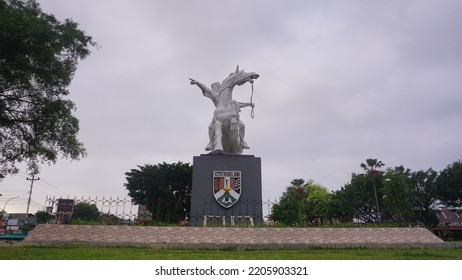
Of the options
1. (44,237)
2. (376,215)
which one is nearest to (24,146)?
(44,237)

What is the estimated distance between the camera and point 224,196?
46.2ft

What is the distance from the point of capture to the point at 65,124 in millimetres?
11898

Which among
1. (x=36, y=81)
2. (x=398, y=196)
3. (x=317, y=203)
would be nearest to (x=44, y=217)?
(x=36, y=81)

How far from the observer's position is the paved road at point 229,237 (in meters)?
10.3

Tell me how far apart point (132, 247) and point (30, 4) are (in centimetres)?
776

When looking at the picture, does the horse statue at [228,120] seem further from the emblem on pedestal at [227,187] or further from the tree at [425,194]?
the tree at [425,194]

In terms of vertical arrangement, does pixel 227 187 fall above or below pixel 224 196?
above

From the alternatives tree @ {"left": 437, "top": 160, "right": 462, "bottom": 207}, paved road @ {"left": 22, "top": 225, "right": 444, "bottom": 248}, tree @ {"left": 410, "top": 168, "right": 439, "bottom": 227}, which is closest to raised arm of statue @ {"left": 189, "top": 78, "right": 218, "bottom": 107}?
paved road @ {"left": 22, "top": 225, "right": 444, "bottom": 248}

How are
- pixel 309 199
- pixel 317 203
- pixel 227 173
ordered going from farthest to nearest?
pixel 309 199 → pixel 317 203 → pixel 227 173

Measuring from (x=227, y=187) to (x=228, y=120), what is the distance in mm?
3020

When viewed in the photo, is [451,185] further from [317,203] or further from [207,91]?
[207,91]

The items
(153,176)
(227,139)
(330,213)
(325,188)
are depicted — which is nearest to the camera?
(227,139)

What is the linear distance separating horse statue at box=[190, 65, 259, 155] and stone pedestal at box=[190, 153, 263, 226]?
831 millimetres

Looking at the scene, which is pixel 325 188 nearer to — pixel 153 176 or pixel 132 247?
pixel 153 176
